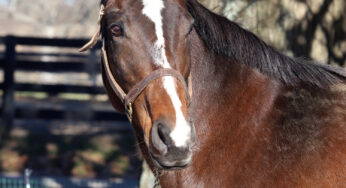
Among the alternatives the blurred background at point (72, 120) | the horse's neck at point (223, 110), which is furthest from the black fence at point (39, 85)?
the horse's neck at point (223, 110)

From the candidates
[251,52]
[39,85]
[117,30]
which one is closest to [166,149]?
[117,30]

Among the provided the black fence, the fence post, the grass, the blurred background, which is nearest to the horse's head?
the blurred background

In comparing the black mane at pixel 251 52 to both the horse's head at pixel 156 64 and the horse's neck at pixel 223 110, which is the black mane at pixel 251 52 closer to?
the horse's neck at pixel 223 110

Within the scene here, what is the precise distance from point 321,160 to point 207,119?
0.67 meters

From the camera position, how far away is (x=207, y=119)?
2699 mm

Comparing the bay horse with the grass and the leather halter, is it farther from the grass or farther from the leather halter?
the grass

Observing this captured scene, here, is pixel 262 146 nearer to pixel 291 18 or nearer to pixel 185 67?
pixel 185 67

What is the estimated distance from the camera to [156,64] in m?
2.41

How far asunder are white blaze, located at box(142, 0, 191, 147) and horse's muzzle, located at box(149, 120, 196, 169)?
0.08ft

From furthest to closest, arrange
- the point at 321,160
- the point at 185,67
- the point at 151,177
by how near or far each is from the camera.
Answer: the point at 151,177
the point at 185,67
the point at 321,160

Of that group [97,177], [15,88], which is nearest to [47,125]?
[15,88]

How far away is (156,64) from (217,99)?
50cm

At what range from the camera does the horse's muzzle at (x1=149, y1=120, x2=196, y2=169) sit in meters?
2.23

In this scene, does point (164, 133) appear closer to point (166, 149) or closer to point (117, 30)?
point (166, 149)
